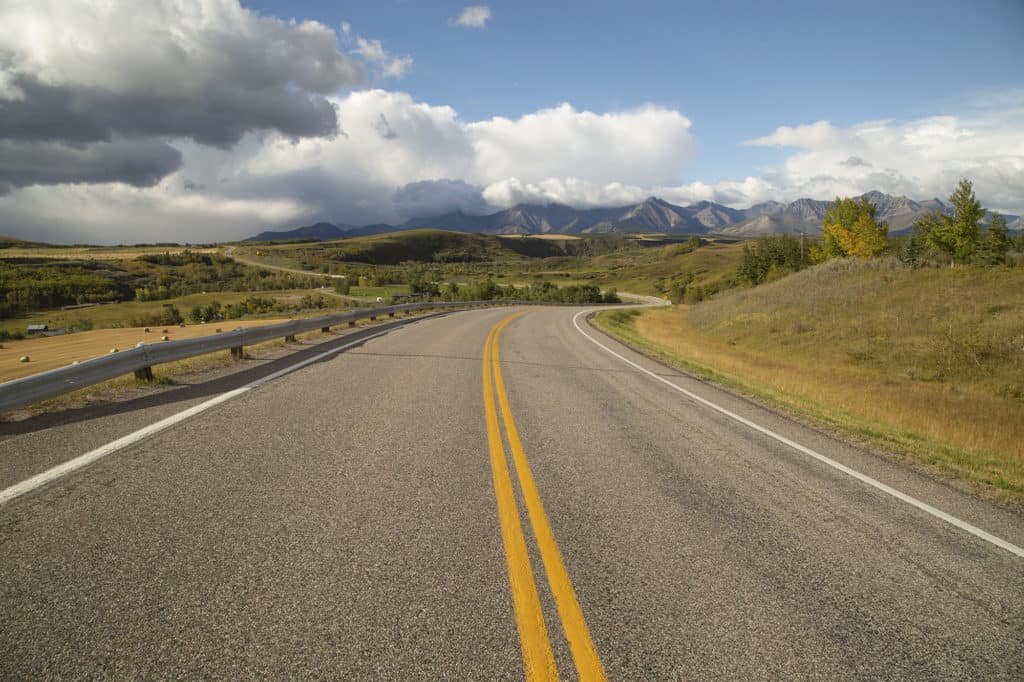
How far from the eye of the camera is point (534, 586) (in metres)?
3.02

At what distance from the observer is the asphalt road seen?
2488 mm

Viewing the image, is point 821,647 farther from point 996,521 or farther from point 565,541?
point 996,521

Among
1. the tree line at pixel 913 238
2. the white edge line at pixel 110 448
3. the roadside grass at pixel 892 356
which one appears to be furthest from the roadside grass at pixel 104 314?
the tree line at pixel 913 238

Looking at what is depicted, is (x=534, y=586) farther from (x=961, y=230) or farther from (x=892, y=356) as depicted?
(x=961, y=230)

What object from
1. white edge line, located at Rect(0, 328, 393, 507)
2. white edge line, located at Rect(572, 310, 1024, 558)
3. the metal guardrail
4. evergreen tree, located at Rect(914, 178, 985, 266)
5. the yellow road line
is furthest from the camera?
evergreen tree, located at Rect(914, 178, 985, 266)

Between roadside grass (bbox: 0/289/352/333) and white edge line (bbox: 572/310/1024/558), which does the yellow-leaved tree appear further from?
roadside grass (bbox: 0/289/352/333)

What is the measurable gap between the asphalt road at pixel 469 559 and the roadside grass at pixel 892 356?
9.10ft

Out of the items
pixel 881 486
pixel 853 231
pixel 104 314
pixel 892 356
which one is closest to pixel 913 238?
pixel 853 231

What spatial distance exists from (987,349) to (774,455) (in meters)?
20.7

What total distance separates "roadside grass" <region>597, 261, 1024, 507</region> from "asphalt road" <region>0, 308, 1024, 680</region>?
2775mm

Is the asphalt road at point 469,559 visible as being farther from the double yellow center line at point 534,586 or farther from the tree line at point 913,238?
the tree line at point 913,238

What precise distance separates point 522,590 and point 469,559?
0.49m

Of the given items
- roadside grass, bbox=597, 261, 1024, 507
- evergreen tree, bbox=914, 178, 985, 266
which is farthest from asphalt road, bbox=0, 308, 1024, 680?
evergreen tree, bbox=914, 178, 985, 266

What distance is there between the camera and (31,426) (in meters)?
5.64
